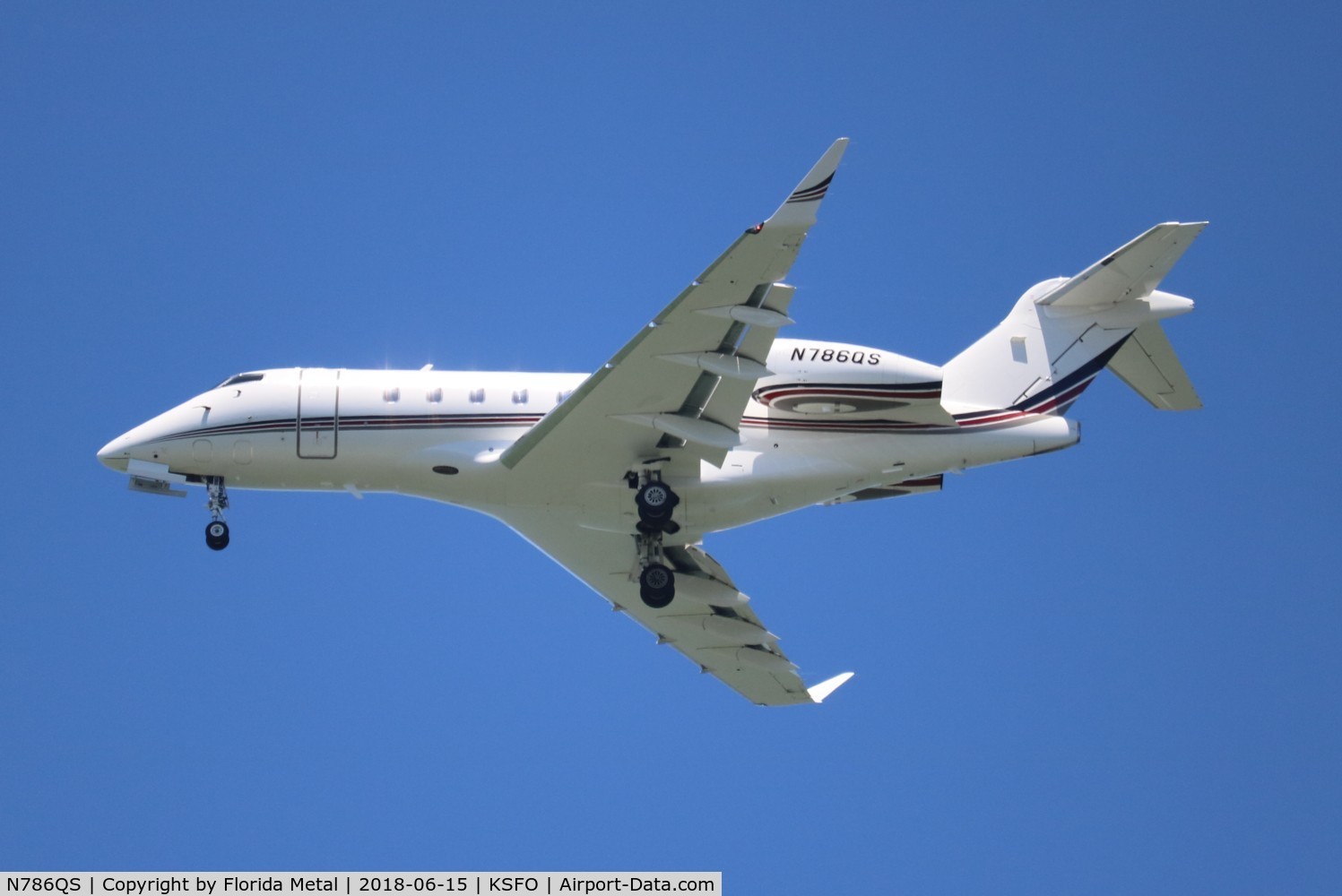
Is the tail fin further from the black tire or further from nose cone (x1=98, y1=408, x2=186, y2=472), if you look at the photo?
nose cone (x1=98, y1=408, x2=186, y2=472)

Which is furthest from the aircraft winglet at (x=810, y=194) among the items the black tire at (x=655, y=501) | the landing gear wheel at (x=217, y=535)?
the landing gear wheel at (x=217, y=535)

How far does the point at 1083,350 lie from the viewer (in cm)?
3281

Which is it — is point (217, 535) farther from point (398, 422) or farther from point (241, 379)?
point (398, 422)

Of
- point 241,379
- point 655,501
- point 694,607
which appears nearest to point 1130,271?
point 655,501

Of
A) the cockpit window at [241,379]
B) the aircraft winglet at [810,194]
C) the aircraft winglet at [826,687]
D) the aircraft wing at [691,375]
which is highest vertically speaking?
the cockpit window at [241,379]

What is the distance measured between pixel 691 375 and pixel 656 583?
4519 mm

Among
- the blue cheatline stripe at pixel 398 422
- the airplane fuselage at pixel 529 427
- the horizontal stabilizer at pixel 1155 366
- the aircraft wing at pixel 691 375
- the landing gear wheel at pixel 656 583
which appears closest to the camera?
the aircraft wing at pixel 691 375

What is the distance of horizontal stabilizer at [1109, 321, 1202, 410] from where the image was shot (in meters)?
32.8

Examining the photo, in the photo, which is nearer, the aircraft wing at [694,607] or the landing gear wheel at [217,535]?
the landing gear wheel at [217,535]

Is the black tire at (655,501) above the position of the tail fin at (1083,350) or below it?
below

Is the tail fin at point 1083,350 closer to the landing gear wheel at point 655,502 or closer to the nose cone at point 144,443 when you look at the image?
the landing gear wheel at point 655,502

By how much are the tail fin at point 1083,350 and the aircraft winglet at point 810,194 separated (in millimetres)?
7227

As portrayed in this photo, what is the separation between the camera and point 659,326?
27.9 metres

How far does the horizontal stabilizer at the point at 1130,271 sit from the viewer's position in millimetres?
31531
